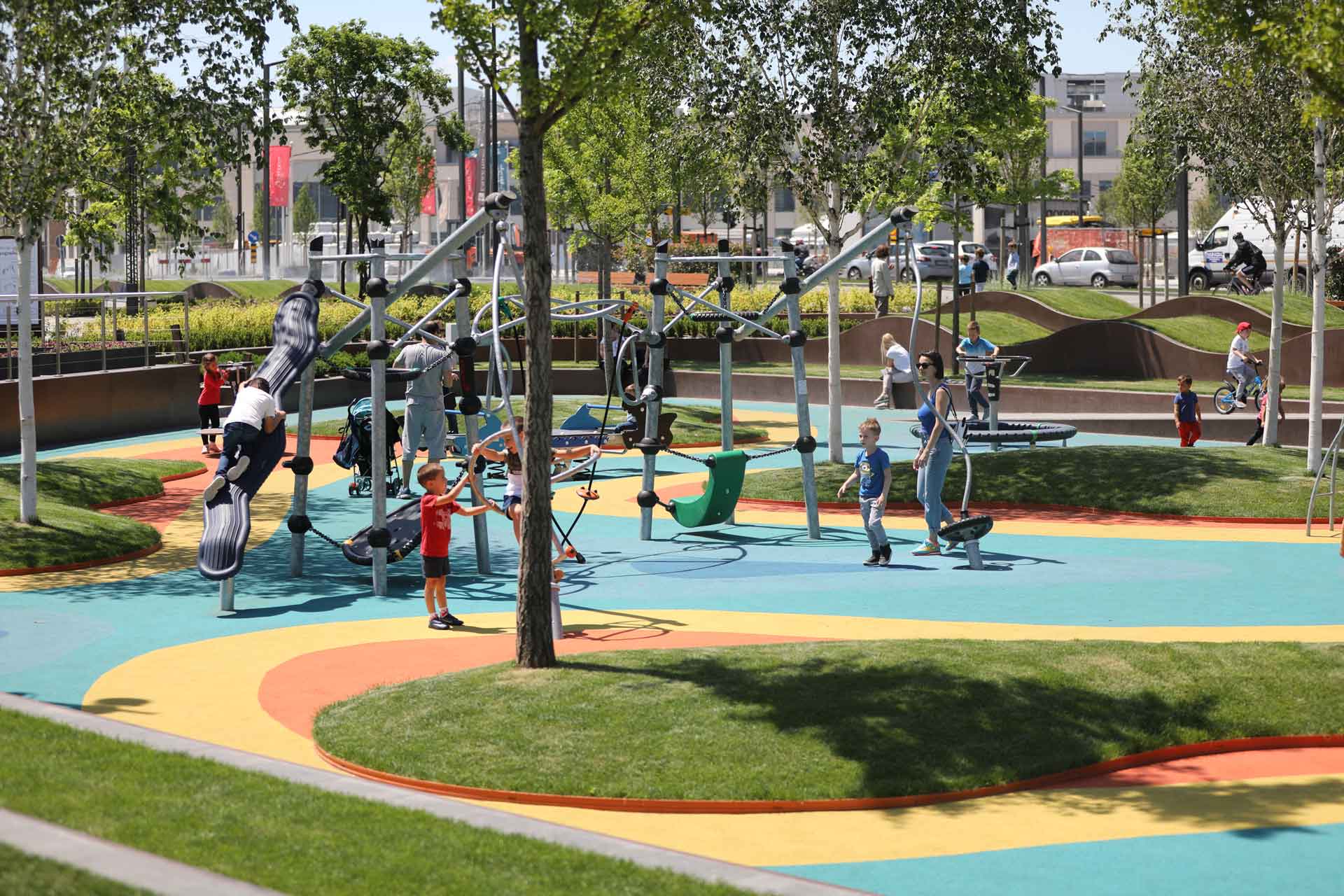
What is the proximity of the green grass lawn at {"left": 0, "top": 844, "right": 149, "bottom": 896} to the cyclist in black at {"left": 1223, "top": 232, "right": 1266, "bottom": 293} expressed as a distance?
4568 centimetres

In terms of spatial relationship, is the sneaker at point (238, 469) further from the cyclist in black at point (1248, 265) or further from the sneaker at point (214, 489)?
the cyclist in black at point (1248, 265)

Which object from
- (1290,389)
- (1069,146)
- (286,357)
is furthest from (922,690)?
(1069,146)

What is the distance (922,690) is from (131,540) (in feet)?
34.9

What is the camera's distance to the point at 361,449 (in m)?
22.1

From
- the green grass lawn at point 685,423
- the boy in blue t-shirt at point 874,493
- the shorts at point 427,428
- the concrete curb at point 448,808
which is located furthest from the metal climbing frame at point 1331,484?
the concrete curb at point 448,808

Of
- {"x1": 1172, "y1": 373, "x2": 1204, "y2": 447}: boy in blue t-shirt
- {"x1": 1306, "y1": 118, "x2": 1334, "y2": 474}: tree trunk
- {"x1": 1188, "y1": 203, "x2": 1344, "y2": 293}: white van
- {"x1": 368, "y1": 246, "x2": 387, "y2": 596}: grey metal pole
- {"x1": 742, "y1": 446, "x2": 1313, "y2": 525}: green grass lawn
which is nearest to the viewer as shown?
{"x1": 368, "y1": 246, "x2": 387, "y2": 596}: grey metal pole

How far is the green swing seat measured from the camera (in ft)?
59.5

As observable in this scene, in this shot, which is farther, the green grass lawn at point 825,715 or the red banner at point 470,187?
the red banner at point 470,187

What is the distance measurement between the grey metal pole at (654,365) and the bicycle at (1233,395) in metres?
14.6

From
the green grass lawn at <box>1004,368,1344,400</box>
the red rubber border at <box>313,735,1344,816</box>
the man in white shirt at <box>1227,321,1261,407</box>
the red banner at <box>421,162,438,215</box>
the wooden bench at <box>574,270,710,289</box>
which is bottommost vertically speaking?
the red rubber border at <box>313,735,1344,816</box>

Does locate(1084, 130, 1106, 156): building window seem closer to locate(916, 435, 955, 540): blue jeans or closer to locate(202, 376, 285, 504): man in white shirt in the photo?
locate(916, 435, 955, 540): blue jeans

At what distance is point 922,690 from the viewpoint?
10.4 metres

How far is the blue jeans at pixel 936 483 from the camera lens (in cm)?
1658

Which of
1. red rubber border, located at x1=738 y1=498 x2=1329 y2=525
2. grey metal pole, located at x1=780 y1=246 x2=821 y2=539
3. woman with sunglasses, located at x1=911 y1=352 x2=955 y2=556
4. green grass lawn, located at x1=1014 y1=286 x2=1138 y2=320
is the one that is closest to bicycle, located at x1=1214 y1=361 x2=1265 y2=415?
red rubber border, located at x1=738 y1=498 x2=1329 y2=525
